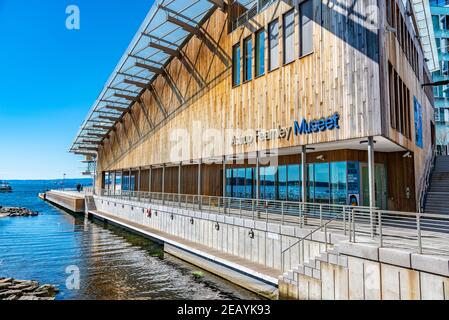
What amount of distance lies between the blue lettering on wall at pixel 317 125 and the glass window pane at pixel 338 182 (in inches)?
127

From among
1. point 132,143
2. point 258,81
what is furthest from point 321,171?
point 132,143

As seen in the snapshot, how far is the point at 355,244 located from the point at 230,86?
1197 cm

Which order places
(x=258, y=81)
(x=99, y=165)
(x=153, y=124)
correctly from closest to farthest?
(x=258, y=81) → (x=153, y=124) → (x=99, y=165)

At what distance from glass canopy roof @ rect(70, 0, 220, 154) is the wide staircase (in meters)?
16.1

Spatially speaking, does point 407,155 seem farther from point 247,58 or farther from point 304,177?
point 247,58

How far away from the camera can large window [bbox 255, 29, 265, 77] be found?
1503 cm

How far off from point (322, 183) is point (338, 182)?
95 centimetres

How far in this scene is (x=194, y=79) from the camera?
2125 cm

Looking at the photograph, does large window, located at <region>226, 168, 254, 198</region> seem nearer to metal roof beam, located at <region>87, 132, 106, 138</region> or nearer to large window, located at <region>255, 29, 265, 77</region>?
large window, located at <region>255, 29, 265, 77</region>

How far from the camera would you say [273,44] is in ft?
47.2

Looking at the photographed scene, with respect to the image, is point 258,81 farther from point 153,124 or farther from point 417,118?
point 153,124

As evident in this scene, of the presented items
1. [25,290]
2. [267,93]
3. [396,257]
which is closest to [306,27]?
[267,93]

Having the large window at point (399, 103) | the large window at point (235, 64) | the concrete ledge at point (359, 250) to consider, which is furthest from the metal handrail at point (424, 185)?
the large window at point (235, 64)

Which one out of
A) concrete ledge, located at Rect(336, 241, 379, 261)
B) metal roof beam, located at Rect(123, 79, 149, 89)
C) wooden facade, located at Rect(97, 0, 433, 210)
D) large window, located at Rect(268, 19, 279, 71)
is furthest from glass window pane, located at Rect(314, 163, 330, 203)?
metal roof beam, located at Rect(123, 79, 149, 89)
